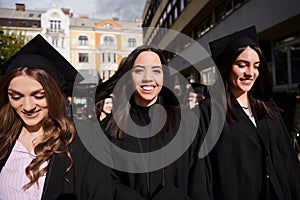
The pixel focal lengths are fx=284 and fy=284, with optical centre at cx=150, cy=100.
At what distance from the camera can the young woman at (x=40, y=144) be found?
173 centimetres

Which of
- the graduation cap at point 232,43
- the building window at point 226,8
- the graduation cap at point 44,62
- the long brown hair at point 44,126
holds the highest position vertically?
the building window at point 226,8

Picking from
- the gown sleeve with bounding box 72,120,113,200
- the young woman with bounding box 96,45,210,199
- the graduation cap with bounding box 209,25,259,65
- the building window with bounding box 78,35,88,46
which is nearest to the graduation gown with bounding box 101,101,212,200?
the young woman with bounding box 96,45,210,199

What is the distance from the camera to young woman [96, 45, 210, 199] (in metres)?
1.96

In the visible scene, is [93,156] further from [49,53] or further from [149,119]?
[49,53]

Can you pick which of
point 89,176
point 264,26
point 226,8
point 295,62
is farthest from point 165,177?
point 226,8

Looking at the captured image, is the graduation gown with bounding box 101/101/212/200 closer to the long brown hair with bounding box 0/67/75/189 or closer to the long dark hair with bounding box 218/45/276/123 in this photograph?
the long brown hair with bounding box 0/67/75/189

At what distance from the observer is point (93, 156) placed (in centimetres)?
183

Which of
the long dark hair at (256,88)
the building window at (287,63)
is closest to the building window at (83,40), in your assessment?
the building window at (287,63)

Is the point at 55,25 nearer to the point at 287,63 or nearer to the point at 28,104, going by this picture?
the point at 287,63

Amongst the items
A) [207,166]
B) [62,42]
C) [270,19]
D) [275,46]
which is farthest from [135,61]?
[62,42]

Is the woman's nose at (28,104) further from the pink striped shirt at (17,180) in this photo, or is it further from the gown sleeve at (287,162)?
the gown sleeve at (287,162)

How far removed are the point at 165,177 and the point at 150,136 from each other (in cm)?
32

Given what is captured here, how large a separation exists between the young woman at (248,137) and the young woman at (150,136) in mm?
230

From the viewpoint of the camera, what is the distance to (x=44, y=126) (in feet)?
6.23
